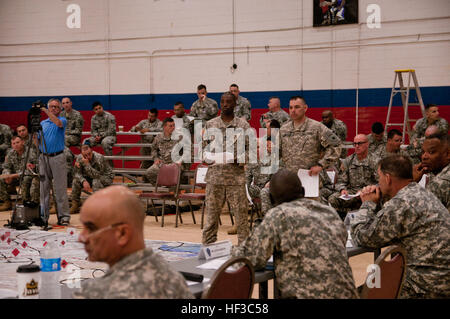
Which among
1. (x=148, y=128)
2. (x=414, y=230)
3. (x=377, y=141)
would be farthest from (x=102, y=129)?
(x=414, y=230)

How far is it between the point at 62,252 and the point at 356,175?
3835 millimetres

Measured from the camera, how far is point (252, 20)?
490 inches

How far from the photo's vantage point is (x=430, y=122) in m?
9.45

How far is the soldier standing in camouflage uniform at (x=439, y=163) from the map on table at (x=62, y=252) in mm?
2727

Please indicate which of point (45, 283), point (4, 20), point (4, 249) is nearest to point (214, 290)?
point (45, 283)

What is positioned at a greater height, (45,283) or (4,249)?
(45,283)

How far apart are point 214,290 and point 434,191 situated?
2345 mm

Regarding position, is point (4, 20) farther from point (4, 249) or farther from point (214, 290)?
point (214, 290)

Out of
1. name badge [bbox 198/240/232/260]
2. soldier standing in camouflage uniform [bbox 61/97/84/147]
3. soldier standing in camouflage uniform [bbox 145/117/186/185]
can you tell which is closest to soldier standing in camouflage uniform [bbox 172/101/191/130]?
soldier standing in camouflage uniform [bbox 145/117/186/185]

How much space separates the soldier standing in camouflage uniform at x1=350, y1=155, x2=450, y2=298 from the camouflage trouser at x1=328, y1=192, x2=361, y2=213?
3913 mm

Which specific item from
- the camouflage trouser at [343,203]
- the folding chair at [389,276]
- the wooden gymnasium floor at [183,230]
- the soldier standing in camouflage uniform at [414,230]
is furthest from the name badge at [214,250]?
the camouflage trouser at [343,203]

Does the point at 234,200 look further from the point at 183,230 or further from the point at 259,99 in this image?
the point at 259,99
